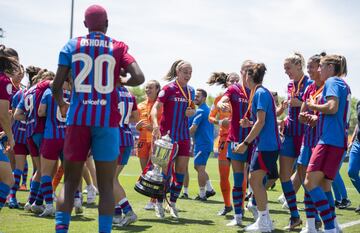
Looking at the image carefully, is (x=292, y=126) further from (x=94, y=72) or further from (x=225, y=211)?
(x=94, y=72)

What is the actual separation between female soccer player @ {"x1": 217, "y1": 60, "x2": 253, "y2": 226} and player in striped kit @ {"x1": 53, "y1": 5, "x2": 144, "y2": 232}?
291 centimetres

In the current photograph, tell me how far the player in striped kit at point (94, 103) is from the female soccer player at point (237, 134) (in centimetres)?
291

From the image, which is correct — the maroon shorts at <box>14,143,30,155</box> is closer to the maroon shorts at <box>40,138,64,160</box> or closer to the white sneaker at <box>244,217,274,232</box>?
the maroon shorts at <box>40,138,64,160</box>

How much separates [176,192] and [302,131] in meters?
2.25

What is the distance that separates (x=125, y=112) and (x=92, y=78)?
9.66 feet

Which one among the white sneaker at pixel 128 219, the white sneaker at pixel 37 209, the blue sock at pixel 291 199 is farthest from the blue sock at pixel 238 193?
the white sneaker at pixel 37 209

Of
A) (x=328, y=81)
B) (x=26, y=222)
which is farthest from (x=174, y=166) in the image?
(x=328, y=81)

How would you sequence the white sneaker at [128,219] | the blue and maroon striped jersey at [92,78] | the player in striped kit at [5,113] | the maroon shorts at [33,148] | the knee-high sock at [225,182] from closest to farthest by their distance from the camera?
the blue and maroon striped jersey at [92,78], the player in striped kit at [5,113], the white sneaker at [128,219], the maroon shorts at [33,148], the knee-high sock at [225,182]

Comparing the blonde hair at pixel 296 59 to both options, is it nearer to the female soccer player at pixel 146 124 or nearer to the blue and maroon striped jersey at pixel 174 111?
the blue and maroon striped jersey at pixel 174 111

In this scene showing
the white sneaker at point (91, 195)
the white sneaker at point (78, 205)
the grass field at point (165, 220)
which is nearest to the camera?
the grass field at point (165, 220)

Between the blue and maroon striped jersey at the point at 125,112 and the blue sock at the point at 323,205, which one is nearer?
the blue sock at the point at 323,205

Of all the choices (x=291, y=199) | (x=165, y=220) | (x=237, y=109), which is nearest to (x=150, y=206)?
(x=165, y=220)

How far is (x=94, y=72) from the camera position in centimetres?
491

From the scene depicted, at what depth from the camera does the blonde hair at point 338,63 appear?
6453mm
